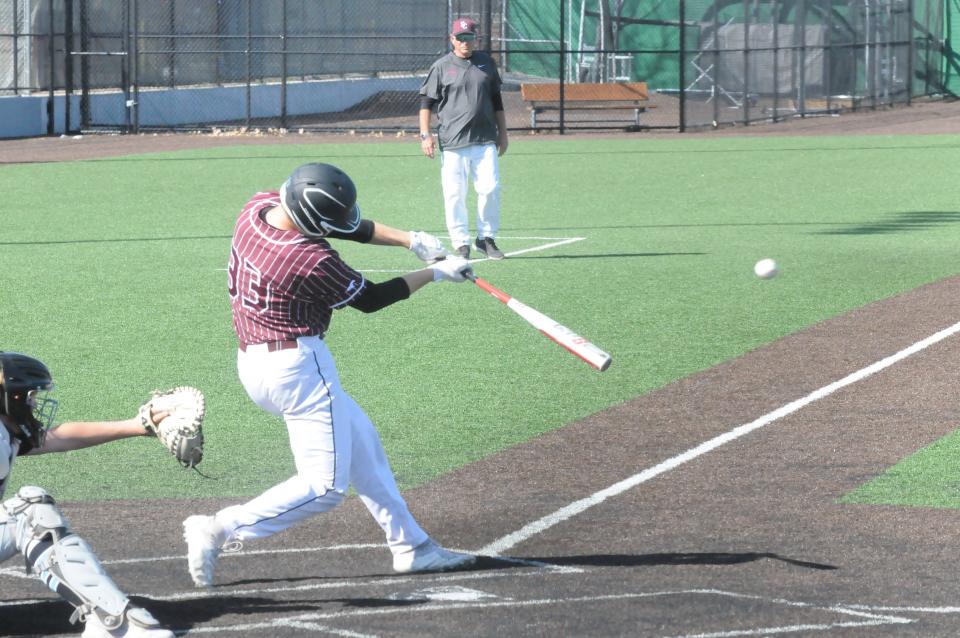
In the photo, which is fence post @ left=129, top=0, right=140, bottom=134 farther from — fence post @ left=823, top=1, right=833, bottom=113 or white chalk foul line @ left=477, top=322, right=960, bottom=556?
white chalk foul line @ left=477, top=322, right=960, bottom=556

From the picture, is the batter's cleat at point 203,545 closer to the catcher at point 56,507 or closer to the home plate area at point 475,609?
the home plate area at point 475,609

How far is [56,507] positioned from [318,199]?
1.53 m

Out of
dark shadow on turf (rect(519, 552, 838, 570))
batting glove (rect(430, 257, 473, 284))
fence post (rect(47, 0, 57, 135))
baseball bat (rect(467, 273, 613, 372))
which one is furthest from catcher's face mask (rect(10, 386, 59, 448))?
fence post (rect(47, 0, 57, 135))

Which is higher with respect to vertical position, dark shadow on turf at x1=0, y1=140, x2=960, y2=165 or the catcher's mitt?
dark shadow on turf at x1=0, y1=140, x2=960, y2=165

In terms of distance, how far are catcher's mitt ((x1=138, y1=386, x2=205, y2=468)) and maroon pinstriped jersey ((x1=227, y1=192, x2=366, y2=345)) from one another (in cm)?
44

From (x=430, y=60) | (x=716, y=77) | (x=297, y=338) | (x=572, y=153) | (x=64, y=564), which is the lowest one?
(x=64, y=564)

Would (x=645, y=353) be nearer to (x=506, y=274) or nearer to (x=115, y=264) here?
(x=506, y=274)

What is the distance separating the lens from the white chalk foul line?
6824 mm

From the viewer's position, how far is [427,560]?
6.23m

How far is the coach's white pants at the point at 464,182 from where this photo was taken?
584 inches

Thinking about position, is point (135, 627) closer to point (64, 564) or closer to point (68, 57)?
point (64, 564)

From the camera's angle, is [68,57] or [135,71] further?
[68,57]

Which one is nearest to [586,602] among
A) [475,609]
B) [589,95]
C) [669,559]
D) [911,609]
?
[475,609]

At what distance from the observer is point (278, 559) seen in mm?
6496
